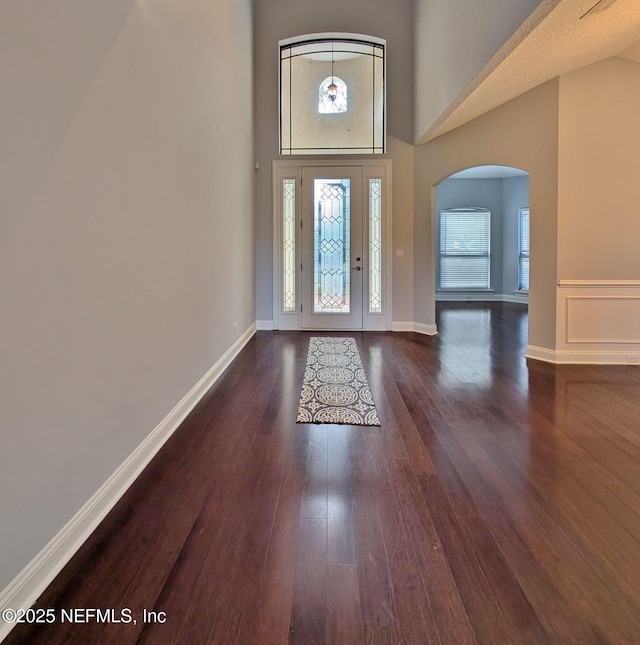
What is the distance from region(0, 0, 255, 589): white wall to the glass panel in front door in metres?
3.06

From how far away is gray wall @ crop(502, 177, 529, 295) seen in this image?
31.1 ft

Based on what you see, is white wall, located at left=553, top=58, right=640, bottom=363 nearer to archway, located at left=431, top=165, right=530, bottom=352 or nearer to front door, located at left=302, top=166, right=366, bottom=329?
front door, located at left=302, top=166, right=366, bottom=329

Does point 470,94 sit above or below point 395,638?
above

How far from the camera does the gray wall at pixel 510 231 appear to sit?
9477mm

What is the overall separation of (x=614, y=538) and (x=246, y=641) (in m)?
1.42

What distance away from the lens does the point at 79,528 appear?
5.26ft

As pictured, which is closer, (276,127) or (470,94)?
(470,94)

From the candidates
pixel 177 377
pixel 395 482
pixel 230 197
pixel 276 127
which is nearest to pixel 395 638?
pixel 395 482

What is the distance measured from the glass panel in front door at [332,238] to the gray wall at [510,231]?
5.31 metres

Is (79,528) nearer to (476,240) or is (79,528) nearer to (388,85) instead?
(388,85)

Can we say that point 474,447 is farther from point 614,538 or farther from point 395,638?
point 395,638

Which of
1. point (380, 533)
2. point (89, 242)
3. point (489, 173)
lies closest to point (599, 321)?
point (380, 533)

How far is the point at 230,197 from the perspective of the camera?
173 inches

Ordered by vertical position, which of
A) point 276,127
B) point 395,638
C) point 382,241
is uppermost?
point 276,127
